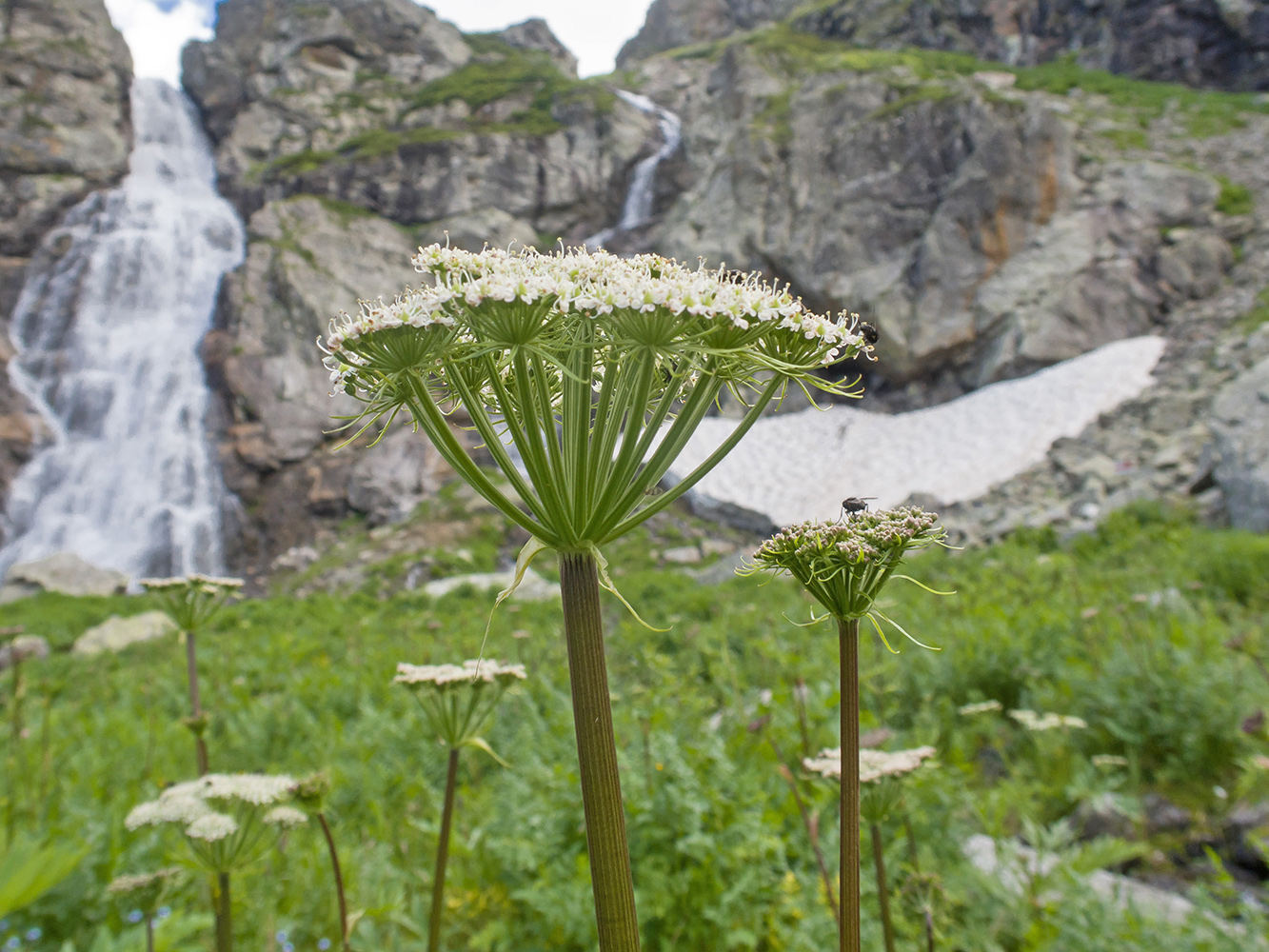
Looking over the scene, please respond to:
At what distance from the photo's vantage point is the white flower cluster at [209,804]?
2.02 meters

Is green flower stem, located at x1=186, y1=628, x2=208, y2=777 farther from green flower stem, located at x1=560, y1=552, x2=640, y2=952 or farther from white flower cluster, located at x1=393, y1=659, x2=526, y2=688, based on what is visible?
green flower stem, located at x1=560, y1=552, x2=640, y2=952

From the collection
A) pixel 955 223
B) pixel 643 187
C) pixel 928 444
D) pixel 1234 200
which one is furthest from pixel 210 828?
pixel 643 187

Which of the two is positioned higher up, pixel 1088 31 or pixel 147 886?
pixel 1088 31

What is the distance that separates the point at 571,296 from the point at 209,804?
7.09 ft

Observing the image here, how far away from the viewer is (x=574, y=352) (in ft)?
5.22

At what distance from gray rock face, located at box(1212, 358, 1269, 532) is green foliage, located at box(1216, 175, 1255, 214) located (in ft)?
50.7

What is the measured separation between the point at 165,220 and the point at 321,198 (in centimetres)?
816

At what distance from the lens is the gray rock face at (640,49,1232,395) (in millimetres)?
25953

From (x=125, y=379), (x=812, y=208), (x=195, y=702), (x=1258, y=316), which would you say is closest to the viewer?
(x=195, y=702)

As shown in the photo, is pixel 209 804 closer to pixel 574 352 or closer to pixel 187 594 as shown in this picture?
pixel 187 594

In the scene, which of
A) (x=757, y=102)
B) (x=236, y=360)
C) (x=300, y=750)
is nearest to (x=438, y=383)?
(x=300, y=750)

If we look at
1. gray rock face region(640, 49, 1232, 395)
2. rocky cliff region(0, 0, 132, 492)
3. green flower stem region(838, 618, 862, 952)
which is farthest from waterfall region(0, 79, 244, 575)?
green flower stem region(838, 618, 862, 952)

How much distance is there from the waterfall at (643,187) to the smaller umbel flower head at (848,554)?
41.5 m

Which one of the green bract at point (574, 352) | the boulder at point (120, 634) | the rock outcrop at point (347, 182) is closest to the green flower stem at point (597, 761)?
the green bract at point (574, 352)
